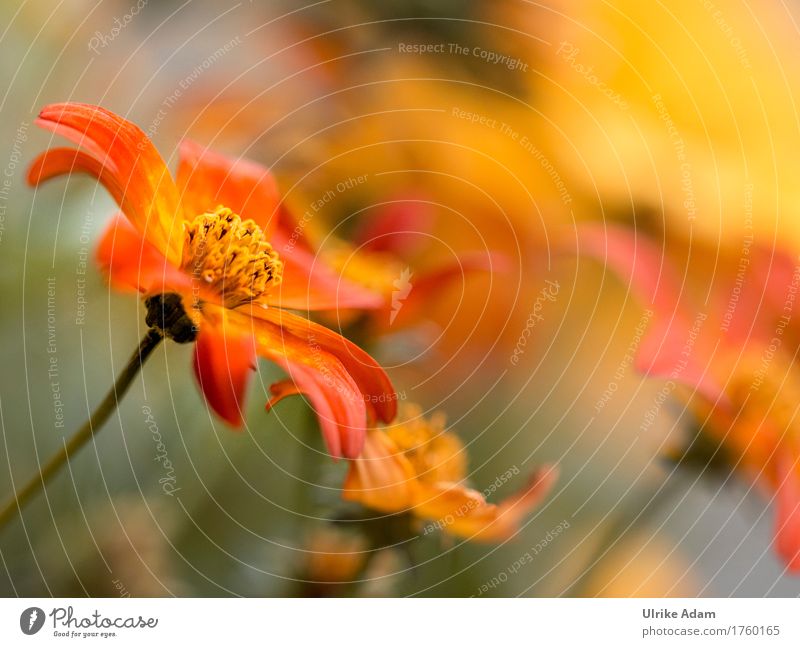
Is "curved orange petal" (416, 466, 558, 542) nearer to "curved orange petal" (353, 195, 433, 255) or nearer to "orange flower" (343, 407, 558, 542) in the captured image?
"orange flower" (343, 407, 558, 542)

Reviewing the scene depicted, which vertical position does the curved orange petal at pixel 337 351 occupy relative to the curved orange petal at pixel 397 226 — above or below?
below

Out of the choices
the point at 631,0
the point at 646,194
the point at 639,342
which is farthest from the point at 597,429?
the point at 631,0

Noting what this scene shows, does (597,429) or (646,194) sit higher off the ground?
(646,194)

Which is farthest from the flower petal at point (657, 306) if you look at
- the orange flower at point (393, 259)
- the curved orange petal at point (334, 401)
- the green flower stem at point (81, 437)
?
the green flower stem at point (81, 437)

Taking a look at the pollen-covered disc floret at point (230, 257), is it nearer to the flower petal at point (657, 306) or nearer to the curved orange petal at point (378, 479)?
the curved orange petal at point (378, 479)

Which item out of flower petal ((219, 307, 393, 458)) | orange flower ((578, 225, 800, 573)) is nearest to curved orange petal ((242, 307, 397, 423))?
flower petal ((219, 307, 393, 458))

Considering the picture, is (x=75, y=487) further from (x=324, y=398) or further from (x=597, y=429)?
(x=597, y=429)

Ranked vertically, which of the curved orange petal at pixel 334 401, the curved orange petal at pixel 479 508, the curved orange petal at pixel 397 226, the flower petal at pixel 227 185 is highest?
the flower petal at pixel 227 185
